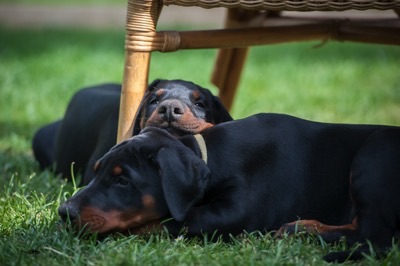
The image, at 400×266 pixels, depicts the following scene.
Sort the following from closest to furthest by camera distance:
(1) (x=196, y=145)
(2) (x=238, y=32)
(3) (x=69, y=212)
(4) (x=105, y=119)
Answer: (3) (x=69, y=212)
(1) (x=196, y=145)
(2) (x=238, y=32)
(4) (x=105, y=119)

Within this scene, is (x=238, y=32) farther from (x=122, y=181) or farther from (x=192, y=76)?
(x=192, y=76)

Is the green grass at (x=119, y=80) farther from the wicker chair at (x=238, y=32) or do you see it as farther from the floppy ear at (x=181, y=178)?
the wicker chair at (x=238, y=32)

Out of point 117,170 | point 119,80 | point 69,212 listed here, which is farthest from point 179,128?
point 119,80

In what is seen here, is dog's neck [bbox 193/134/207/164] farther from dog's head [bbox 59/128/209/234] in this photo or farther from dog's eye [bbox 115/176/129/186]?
dog's eye [bbox 115/176/129/186]

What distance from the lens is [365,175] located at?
3369 millimetres

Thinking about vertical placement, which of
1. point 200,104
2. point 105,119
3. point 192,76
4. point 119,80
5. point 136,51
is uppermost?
point 136,51

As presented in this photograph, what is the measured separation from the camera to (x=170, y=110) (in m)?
3.93

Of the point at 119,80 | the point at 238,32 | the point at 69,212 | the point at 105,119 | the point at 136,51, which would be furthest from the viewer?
the point at 119,80

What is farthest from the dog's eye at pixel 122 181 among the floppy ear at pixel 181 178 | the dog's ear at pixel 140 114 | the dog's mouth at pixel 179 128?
the dog's ear at pixel 140 114

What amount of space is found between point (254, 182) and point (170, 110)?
65cm

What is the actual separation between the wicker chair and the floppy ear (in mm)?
746

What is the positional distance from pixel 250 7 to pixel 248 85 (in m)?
5.18

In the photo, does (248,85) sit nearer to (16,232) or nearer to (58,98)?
(58,98)

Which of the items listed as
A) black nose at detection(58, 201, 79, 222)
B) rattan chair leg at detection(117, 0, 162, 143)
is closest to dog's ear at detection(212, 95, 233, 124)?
rattan chair leg at detection(117, 0, 162, 143)
